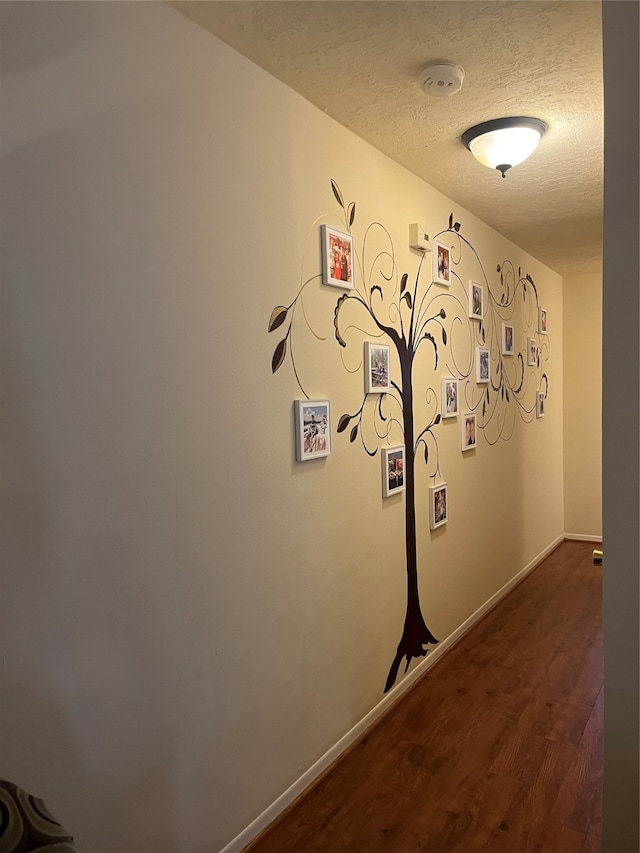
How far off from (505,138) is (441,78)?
482 mm

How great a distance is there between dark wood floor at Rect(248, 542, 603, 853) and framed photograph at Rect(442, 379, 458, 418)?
1.29 m

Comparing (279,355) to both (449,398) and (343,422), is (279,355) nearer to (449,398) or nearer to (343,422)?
(343,422)

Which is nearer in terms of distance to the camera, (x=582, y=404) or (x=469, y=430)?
(x=469, y=430)

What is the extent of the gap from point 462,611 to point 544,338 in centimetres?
260

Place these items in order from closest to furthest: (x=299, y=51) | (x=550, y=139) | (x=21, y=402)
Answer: (x=21, y=402) → (x=299, y=51) → (x=550, y=139)

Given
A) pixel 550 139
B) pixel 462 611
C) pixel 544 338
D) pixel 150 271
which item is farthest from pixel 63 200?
pixel 544 338

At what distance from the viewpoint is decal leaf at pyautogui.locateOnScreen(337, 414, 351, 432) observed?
92.1 inches

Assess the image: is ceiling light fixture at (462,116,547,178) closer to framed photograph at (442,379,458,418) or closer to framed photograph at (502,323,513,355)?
framed photograph at (442,379,458,418)

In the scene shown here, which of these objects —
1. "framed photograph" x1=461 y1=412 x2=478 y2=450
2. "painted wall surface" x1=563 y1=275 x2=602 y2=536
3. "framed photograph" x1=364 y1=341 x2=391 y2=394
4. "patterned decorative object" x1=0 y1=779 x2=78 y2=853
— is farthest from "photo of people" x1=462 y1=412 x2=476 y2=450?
"patterned decorative object" x1=0 y1=779 x2=78 y2=853

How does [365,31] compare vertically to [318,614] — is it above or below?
above

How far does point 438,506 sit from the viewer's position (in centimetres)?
314

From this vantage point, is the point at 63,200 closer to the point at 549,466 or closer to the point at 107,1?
the point at 107,1

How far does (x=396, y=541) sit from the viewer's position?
2773 mm

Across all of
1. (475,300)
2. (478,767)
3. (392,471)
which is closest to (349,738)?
(478,767)
